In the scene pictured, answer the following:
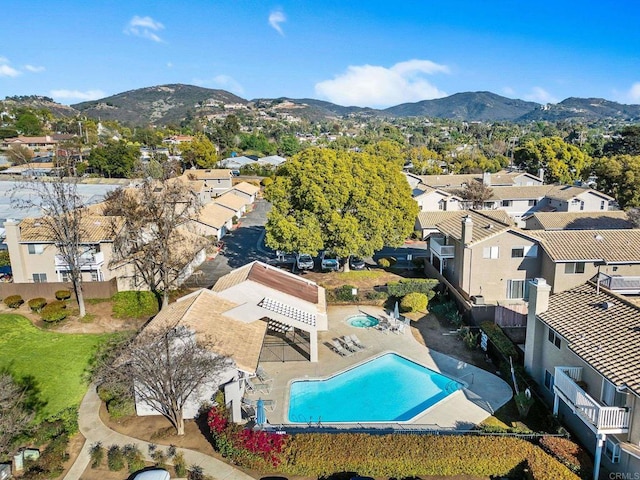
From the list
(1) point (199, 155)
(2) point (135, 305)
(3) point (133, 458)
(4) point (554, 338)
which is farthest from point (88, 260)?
(1) point (199, 155)

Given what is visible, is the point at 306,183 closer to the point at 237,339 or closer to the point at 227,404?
the point at 237,339

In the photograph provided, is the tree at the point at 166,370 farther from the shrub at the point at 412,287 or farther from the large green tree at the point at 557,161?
the large green tree at the point at 557,161

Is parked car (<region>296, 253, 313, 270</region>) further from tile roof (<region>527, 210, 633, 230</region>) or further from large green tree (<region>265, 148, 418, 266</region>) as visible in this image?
tile roof (<region>527, 210, 633, 230</region>)

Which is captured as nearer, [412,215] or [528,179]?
[412,215]

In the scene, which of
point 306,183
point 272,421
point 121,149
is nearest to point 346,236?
point 306,183

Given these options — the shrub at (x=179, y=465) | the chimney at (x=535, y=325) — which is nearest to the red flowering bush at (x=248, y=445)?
the shrub at (x=179, y=465)

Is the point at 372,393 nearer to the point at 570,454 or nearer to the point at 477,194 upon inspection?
the point at 570,454
